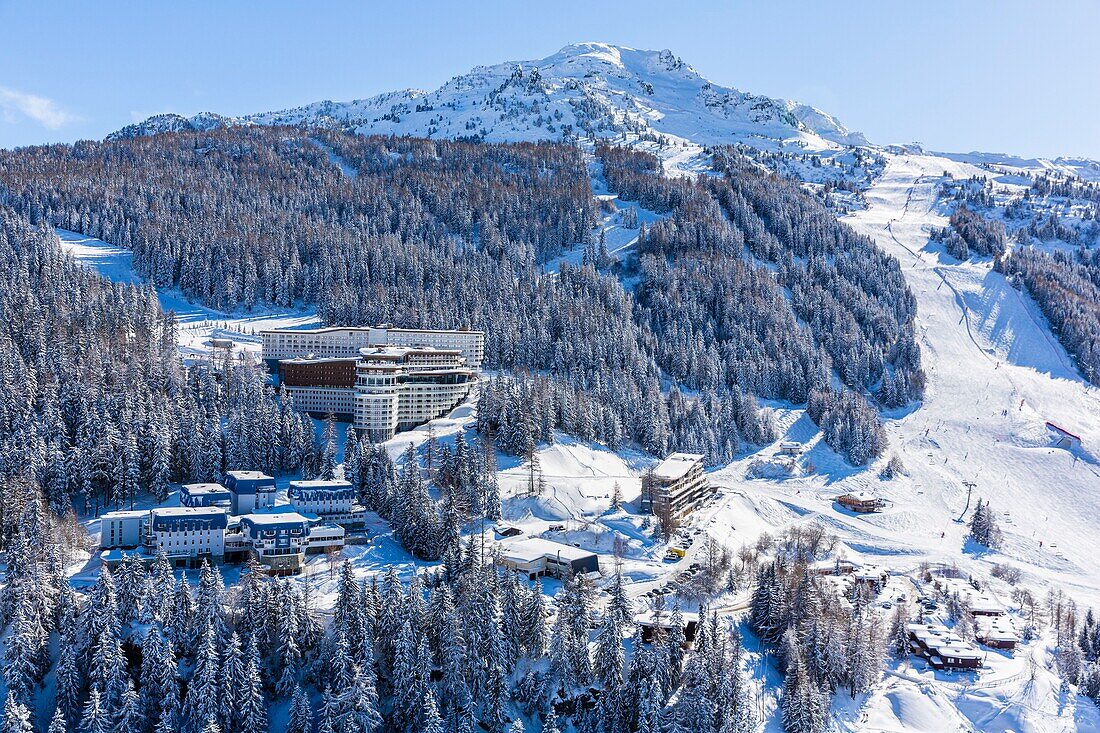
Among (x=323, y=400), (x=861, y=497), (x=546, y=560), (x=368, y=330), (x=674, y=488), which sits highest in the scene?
(x=368, y=330)

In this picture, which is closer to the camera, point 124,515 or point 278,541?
point 278,541

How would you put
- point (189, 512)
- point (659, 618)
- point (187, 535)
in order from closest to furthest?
1. point (659, 618)
2. point (187, 535)
3. point (189, 512)

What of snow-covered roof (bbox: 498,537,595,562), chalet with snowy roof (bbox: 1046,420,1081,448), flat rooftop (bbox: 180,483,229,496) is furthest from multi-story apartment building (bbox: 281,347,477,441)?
chalet with snowy roof (bbox: 1046,420,1081,448)

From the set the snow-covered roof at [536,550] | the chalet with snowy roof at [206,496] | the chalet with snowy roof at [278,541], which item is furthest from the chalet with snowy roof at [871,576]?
the chalet with snowy roof at [206,496]

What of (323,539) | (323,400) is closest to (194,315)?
(323,400)

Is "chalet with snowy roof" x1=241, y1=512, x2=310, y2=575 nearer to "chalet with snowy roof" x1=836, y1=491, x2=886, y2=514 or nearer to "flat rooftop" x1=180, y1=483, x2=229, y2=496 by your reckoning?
"flat rooftop" x1=180, y1=483, x2=229, y2=496

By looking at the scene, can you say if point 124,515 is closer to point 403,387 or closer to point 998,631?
point 403,387

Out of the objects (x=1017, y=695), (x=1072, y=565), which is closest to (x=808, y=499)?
(x=1072, y=565)

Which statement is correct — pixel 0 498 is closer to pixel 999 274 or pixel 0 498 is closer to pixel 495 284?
pixel 495 284
